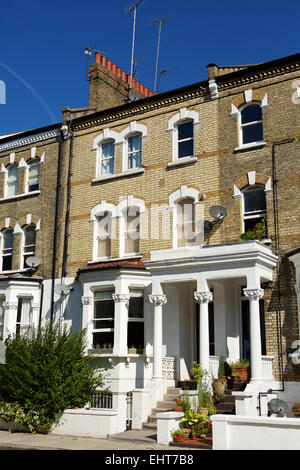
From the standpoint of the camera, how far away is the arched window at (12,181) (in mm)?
24406

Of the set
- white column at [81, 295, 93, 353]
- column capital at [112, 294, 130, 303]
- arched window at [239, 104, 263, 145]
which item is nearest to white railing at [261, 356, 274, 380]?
column capital at [112, 294, 130, 303]

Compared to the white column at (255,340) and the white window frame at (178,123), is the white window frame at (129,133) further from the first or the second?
the white column at (255,340)

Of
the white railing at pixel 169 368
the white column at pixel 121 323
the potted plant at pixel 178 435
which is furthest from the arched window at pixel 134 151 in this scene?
the potted plant at pixel 178 435

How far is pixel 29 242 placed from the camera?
23000mm

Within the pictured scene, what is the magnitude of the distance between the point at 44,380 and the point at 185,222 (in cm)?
709

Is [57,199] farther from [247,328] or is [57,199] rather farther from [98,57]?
[247,328]

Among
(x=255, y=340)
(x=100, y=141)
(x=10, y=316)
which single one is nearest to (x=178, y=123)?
(x=100, y=141)

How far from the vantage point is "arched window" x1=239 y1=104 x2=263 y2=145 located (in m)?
18.3

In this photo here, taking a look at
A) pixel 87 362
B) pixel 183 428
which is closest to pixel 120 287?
pixel 87 362

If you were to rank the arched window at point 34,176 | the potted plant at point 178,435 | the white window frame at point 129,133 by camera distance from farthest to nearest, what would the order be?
the arched window at point 34,176
the white window frame at point 129,133
the potted plant at point 178,435

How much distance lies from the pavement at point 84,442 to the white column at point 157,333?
6.70ft

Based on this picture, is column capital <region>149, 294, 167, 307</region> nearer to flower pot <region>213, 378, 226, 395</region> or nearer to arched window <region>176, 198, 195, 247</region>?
arched window <region>176, 198, 195, 247</region>

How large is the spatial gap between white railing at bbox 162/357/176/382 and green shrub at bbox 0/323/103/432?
6.49 feet
